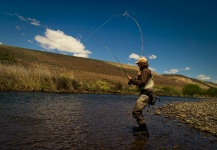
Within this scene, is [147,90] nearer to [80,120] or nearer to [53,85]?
[80,120]

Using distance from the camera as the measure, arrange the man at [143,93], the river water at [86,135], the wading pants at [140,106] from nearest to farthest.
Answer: the river water at [86,135]
the man at [143,93]
the wading pants at [140,106]

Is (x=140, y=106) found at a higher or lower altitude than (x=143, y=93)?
lower

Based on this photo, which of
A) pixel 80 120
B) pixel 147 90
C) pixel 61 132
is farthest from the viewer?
pixel 80 120

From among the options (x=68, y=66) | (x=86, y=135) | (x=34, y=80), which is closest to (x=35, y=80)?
(x=34, y=80)

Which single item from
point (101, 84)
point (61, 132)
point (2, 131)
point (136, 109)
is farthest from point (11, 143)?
point (101, 84)

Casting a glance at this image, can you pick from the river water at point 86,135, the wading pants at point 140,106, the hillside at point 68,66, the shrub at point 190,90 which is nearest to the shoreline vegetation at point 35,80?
the river water at point 86,135

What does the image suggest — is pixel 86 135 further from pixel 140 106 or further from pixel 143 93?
pixel 143 93

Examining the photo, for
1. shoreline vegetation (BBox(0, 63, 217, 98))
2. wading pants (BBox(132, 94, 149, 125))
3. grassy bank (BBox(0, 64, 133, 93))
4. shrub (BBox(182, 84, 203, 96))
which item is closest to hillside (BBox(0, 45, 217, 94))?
shrub (BBox(182, 84, 203, 96))

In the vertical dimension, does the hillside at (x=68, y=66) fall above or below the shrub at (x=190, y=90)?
above

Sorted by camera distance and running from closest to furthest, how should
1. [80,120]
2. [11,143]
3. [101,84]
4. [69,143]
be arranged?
[11,143], [69,143], [80,120], [101,84]

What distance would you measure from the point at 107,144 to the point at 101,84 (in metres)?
28.5

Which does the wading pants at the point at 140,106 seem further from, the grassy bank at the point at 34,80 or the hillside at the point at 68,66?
the hillside at the point at 68,66

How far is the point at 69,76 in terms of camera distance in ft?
87.1

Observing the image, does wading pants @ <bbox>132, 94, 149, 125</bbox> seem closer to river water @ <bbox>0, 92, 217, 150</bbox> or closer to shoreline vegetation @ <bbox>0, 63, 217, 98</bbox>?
river water @ <bbox>0, 92, 217, 150</bbox>
